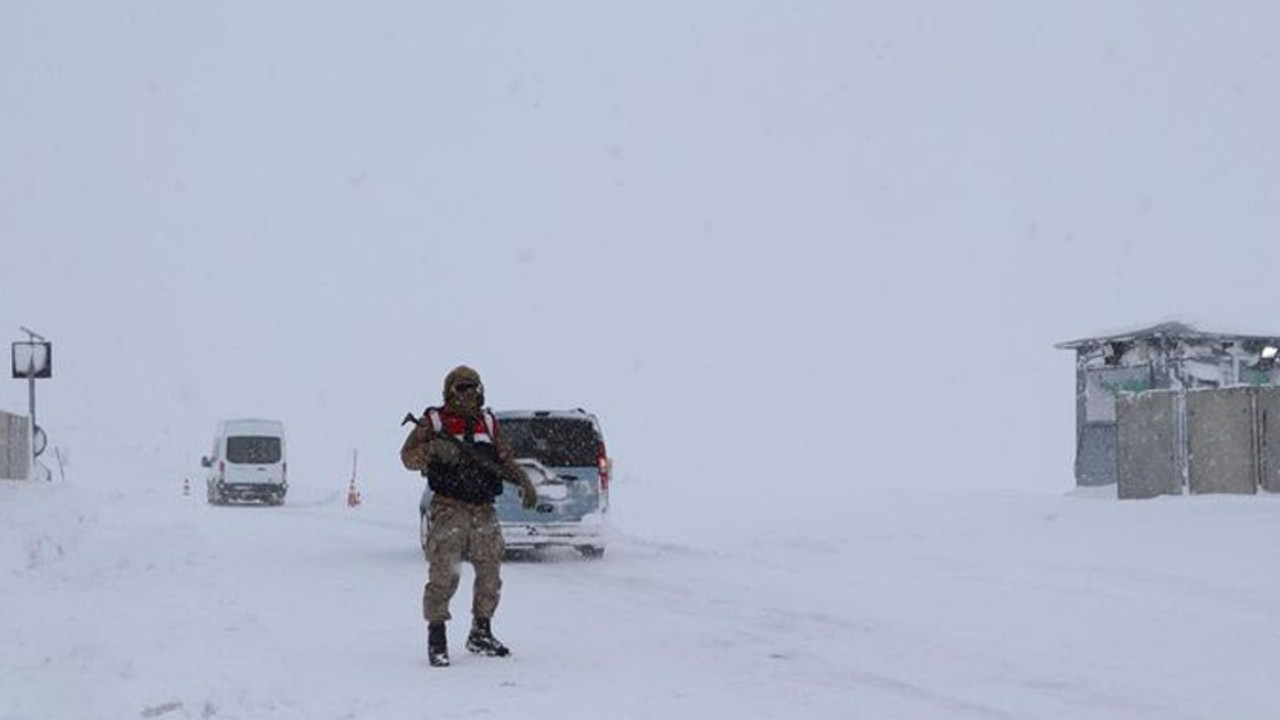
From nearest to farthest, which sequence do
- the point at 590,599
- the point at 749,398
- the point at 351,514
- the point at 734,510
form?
the point at 590,599 → the point at 734,510 → the point at 351,514 → the point at 749,398

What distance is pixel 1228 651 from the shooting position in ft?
35.3

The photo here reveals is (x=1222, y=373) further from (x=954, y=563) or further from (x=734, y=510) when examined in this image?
(x=954, y=563)

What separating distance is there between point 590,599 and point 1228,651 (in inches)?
227

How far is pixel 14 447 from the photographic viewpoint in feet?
145

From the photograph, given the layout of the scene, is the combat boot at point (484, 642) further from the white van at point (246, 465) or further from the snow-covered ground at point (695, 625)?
the white van at point (246, 465)

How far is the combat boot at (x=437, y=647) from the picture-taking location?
32.3 feet

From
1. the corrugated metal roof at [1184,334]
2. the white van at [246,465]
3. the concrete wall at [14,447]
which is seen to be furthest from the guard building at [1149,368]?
the concrete wall at [14,447]

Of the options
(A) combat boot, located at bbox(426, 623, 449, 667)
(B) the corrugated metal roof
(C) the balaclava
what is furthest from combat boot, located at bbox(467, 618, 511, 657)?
(B) the corrugated metal roof

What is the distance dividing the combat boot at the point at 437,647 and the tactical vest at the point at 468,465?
2.84 ft

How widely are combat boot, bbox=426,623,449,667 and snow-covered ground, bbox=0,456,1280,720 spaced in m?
0.17

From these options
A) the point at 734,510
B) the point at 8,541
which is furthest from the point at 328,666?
the point at 734,510

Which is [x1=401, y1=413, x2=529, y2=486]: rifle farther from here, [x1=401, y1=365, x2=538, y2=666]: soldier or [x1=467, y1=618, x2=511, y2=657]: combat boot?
[x1=467, y1=618, x2=511, y2=657]: combat boot

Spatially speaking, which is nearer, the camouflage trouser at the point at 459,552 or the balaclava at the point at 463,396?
the camouflage trouser at the point at 459,552

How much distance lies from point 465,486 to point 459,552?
431 millimetres
